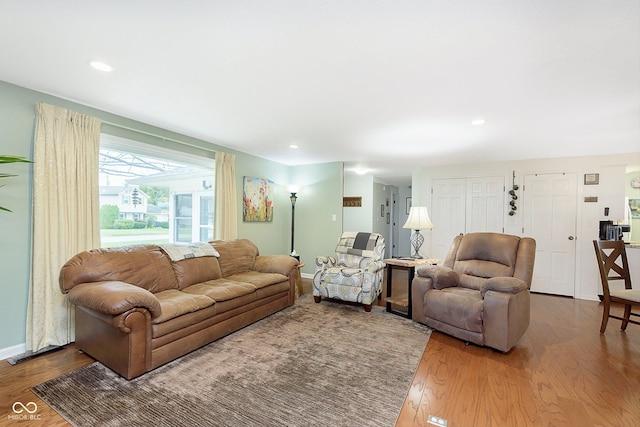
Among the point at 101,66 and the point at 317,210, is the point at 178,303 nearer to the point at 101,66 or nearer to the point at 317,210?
the point at 101,66

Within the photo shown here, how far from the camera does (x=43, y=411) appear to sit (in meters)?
1.74

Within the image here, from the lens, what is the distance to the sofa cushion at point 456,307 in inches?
105

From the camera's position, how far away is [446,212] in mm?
5395

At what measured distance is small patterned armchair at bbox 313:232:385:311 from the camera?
371 centimetres

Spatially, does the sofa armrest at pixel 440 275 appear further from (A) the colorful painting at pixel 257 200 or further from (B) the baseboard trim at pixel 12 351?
(B) the baseboard trim at pixel 12 351

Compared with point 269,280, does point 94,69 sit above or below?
above

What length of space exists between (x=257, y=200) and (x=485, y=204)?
4.01 metres

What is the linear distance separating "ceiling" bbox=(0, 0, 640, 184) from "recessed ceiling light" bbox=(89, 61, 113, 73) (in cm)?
5

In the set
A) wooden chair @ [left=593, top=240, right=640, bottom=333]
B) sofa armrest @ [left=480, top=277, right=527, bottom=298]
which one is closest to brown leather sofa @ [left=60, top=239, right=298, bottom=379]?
sofa armrest @ [left=480, top=277, right=527, bottom=298]

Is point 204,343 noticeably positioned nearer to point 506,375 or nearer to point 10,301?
point 10,301

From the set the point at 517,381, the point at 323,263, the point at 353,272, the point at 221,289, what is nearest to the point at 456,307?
the point at 517,381

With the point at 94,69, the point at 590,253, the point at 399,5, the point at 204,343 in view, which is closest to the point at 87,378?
the point at 204,343

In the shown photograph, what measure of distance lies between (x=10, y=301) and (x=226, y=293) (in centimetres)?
171

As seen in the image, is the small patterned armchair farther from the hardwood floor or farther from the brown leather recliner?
the hardwood floor
